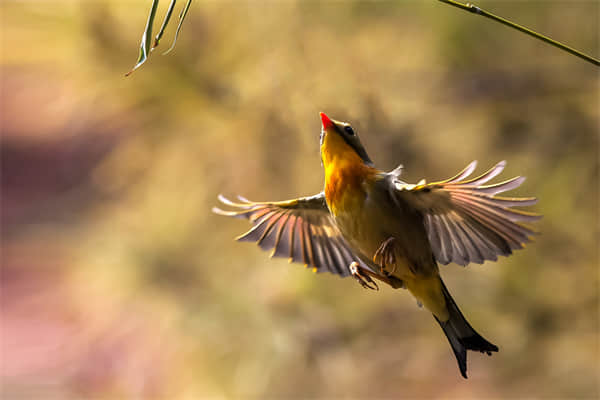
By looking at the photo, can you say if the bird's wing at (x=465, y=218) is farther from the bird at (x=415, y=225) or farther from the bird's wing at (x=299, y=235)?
the bird's wing at (x=299, y=235)

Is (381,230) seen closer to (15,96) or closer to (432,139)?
(432,139)

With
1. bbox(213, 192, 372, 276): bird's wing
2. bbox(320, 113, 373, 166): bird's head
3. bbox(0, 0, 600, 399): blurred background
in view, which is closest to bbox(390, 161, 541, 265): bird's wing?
bbox(320, 113, 373, 166): bird's head

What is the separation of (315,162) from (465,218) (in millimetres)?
2355

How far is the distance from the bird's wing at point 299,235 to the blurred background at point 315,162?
1.43 metres

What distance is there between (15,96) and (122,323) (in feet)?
10.5

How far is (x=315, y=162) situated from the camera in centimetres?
352

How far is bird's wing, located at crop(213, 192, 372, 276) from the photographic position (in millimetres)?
1459

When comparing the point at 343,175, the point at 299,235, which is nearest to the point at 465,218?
the point at 343,175

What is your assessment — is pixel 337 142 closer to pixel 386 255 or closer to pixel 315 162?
pixel 386 255

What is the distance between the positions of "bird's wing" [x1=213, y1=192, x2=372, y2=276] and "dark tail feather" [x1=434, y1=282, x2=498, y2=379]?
260mm

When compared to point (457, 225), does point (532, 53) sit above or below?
above

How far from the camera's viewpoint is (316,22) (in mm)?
3484

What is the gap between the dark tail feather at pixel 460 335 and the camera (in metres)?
1.20

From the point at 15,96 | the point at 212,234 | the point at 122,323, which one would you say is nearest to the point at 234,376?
the point at 212,234
